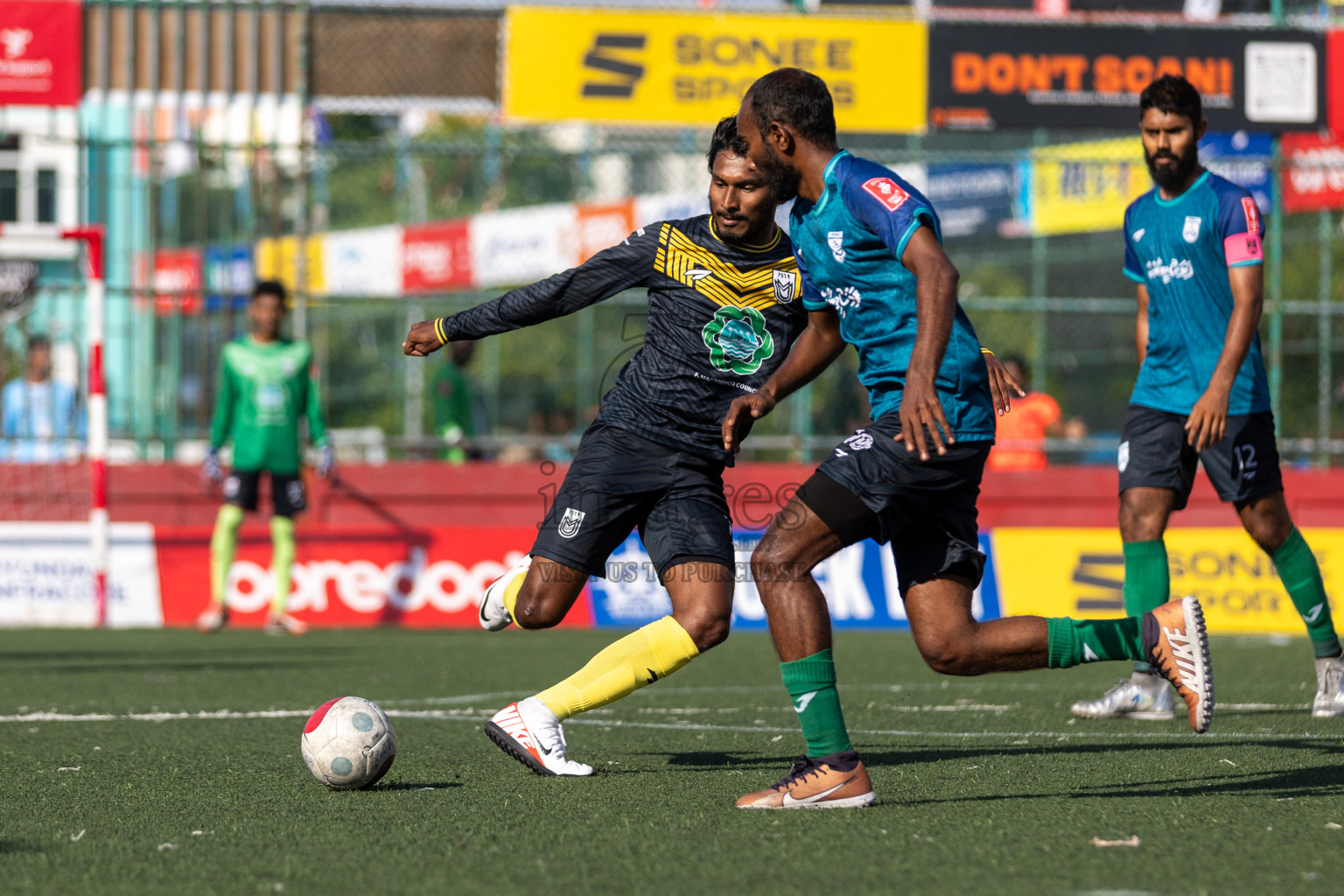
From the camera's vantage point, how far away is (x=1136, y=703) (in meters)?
6.85

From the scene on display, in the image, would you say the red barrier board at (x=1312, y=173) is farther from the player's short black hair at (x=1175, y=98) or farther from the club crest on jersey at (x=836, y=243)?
the club crest on jersey at (x=836, y=243)

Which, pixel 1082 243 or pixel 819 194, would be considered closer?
pixel 819 194

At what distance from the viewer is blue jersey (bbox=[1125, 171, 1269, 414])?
6621 mm

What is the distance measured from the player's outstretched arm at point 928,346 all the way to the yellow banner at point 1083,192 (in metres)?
13.7

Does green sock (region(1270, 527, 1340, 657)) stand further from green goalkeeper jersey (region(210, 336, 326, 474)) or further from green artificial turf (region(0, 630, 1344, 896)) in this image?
green goalkeeper jersey (region(210, 336, 326, 474))

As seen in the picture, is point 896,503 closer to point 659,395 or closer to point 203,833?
point 659,395

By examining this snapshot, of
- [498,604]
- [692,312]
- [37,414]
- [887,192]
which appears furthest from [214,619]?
[887,192]

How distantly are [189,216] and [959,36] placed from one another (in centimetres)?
1119

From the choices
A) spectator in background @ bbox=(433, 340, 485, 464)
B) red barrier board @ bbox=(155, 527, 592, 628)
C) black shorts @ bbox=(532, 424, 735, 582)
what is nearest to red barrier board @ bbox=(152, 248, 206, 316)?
red barrier board @ bbox=(155, 527, 592, 628)

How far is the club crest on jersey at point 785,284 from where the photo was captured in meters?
5.51

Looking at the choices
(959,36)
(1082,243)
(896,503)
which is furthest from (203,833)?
(1082,243)

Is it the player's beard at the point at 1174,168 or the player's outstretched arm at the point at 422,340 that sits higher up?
the player's beard at the point at 1174,168

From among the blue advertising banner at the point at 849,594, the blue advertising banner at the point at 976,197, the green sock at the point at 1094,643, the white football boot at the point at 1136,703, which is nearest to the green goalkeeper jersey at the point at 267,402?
the blue advertising banner at the point at 849,594

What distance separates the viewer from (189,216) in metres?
21.3
